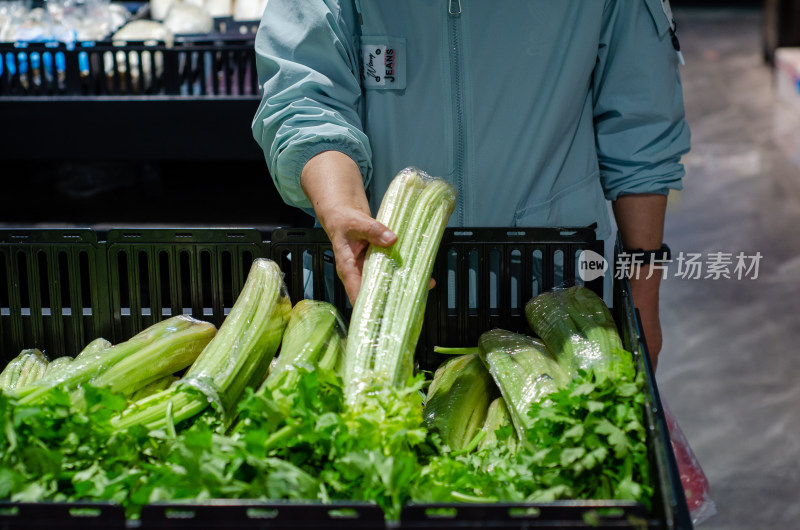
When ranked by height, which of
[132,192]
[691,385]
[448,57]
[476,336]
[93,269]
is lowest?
[691,385]

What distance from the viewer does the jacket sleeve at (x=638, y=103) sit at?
6.72 ft

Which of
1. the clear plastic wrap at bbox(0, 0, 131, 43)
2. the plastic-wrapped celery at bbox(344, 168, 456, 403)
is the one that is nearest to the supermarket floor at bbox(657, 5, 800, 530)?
the plastic-wrapped celery at bbox(344, 168, 456, 403)

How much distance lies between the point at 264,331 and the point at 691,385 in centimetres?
283

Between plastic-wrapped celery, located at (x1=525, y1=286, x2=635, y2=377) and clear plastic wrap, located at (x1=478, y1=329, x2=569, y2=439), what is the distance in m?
0.03

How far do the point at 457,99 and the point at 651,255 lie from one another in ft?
1.93

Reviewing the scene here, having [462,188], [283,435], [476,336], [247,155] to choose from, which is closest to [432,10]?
[462,188]

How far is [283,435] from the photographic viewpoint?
Answer: 4.16 ft

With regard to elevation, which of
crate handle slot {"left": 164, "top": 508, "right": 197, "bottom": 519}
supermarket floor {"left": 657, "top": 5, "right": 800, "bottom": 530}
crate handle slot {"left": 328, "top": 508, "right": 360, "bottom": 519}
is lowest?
supermarket floor {"left": 657, "top": 5, "right": 800, "bottom": 530}

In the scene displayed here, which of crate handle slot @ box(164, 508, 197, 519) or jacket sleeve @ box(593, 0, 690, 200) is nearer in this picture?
crate handle slot @ box(164, 508, 197, 519)

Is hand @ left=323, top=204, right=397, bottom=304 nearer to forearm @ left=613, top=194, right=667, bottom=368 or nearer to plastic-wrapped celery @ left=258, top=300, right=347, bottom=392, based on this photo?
plastic-wrapped celery @ left=258, top=300, right=347, bottom=392

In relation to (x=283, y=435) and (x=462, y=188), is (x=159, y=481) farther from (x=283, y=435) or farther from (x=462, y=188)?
(x=462, y=188)

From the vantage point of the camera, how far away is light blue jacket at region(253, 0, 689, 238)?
1.94 m

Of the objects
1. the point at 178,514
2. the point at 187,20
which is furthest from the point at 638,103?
the point at 187,20

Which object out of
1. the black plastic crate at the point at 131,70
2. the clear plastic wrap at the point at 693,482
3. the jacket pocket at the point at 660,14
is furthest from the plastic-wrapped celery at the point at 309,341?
the black plastic crate at the point at 131,70
